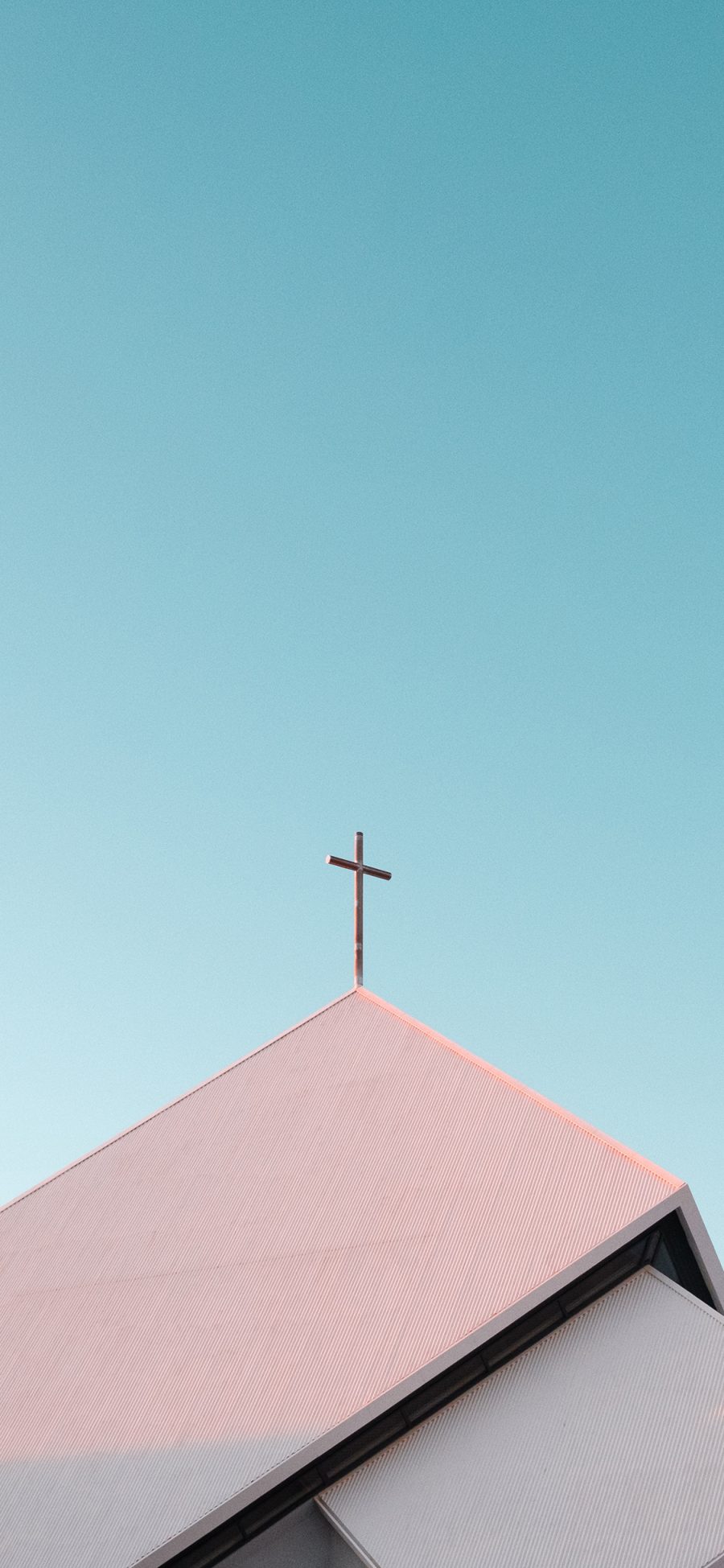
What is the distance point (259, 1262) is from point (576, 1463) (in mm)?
3402

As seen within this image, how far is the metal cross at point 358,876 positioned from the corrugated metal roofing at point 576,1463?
6214 millimetres

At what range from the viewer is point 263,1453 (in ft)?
30.8

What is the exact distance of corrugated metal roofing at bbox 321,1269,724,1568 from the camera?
8734mm

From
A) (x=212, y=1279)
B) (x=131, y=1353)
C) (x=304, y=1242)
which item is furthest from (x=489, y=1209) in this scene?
(x=131, y=1353)

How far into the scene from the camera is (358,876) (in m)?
17.0

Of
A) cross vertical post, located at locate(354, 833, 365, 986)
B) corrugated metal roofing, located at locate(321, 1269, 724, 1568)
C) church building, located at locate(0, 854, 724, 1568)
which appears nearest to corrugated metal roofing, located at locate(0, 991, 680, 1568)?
church building, located at locate(0, 854, 724, 1568)

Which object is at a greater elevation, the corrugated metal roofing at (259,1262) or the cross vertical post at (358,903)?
the cross vertical post at (358,903)

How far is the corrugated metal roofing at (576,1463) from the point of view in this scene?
873 centimetres

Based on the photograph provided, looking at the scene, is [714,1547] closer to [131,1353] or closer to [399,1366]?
[399,1366]

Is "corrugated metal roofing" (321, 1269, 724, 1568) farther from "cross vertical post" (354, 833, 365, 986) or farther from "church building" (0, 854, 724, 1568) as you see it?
"cross vertical post" (354, 833, 365, 986)

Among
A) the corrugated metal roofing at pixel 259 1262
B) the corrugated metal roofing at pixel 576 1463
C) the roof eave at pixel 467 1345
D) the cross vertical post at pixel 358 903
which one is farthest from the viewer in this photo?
the cross vertical post at pixel 358 903

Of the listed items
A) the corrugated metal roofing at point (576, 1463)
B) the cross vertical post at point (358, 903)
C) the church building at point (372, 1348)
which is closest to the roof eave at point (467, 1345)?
the church building at point (372, 1348)

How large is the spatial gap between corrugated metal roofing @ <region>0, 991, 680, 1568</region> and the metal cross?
164 centimetres

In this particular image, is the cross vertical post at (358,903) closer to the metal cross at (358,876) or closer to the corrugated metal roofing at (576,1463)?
the metal cross at (358,876)
